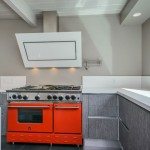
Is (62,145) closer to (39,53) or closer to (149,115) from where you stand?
(39,53)

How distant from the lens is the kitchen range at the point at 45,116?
2.85 metres

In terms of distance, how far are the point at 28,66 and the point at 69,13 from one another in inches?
46.1

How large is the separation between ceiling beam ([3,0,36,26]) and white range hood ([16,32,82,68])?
11.8 inches

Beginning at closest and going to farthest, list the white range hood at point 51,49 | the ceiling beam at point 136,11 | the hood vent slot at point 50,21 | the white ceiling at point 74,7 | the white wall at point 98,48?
1. the ceiling beam at point 136,11
2. the white ceiling at point 74,7
3. the white range hood at point 51,49
4. the hood vent slot at point 50,21
5. the white wall at point 98,48

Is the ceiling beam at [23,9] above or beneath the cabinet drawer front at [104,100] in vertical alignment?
above

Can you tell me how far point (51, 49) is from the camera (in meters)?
3.28

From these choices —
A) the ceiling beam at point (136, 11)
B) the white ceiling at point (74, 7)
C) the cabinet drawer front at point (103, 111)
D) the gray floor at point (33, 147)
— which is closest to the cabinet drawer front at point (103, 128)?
the cabinet drawer front at point (103, 111)

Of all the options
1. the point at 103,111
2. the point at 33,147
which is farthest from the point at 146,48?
the point at 33,147

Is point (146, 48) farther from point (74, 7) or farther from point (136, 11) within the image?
point (74, 7)

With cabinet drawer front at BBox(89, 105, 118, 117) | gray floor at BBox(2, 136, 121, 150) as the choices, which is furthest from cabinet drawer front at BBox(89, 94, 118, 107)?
gray floor at BBox(2, 136, 121, 150)

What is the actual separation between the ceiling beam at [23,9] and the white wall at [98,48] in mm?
346

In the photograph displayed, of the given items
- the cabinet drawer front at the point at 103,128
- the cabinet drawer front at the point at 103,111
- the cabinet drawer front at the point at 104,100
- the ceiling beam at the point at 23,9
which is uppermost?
the ceiling beam at the point at 23,9

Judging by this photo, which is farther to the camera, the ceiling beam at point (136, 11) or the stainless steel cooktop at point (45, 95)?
the stainless steel cooktop at point (45, 95)

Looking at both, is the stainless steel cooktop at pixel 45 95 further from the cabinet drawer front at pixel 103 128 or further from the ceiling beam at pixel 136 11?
the ceiling beam at pixel 136 11
